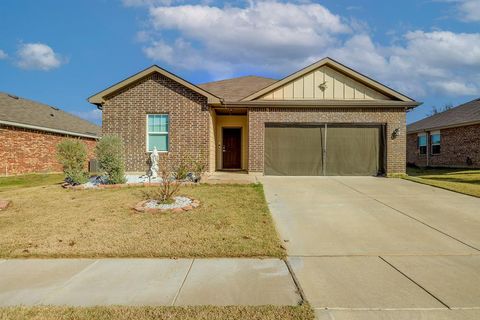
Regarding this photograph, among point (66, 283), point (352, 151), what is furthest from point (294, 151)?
point (66, 283)

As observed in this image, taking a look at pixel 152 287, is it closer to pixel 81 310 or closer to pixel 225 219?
pixel 81 310

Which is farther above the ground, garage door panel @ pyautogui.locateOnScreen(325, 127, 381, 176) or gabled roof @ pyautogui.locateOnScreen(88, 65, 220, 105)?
gabled roof @ pyautogui.locateOnScreen(88, 65, 220, 105)

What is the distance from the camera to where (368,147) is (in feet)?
47.2

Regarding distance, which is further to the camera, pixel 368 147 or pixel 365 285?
pixel 368 147

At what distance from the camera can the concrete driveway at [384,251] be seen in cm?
341

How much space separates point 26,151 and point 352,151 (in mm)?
17143

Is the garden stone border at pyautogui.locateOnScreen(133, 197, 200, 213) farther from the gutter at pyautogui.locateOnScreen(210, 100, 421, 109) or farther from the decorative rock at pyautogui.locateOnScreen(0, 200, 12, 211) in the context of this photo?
the gutter at pyautogui.locateOnScreen(210, 100, 421, 109)

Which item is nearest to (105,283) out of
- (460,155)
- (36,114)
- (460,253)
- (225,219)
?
(225,219)

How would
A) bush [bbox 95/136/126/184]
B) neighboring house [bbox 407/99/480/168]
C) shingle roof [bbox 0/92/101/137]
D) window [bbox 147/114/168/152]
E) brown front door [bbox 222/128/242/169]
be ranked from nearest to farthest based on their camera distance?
bush [bbox 95/136/126/184] → window [bbox 147/114/168/152] → brown front door [bbox 222/128/242/169] → shingle roof [bbox 0/92/101/137] → neighboring house [bbox 407/99/480/168]

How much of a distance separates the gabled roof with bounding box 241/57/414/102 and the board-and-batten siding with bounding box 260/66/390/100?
170 mm

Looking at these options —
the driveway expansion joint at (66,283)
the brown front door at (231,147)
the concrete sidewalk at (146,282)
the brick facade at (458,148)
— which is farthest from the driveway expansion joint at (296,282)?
the brick facade at (458,148)

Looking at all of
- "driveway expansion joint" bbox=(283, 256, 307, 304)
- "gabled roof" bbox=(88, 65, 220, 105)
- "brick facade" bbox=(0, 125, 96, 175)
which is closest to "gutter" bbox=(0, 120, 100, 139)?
"brick facade" bbox=(0, 125, 96, 175)

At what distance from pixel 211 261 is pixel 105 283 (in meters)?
1.43

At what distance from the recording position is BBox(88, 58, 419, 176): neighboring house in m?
13.6
